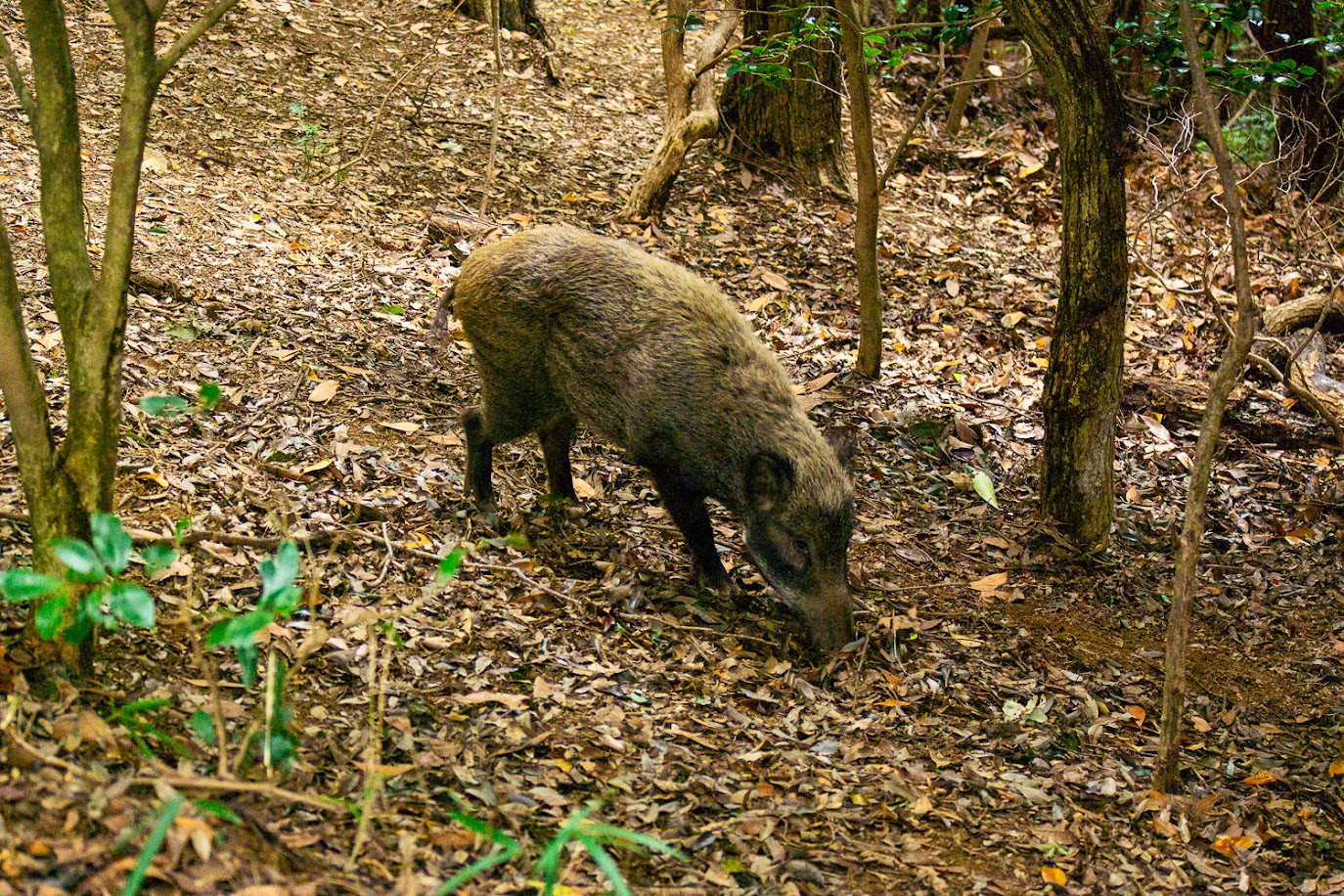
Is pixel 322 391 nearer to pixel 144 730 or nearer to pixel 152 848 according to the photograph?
A: pixel 144 730

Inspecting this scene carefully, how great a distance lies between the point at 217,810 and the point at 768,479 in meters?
2.99

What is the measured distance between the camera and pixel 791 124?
9.47 m

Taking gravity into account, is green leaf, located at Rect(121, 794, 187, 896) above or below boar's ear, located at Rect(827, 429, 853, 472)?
above

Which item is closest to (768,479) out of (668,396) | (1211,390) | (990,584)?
(668,396)

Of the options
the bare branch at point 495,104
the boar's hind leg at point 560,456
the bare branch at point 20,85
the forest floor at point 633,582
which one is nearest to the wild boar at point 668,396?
A: the boar's hind leg at point 560,456

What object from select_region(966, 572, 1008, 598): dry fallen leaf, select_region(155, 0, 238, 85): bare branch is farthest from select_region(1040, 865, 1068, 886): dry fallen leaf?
select_region(155, 0, 238, 85): bare branch

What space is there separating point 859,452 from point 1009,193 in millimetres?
4644

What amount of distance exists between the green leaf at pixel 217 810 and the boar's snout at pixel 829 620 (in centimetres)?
286

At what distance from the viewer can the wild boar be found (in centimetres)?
517

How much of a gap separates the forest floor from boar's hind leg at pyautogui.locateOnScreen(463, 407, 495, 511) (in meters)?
0.15

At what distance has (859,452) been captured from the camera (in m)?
6.79

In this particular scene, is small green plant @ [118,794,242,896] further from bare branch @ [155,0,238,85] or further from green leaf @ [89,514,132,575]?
bare branch @ [155,0,238,85]

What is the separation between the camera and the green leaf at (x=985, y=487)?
21.3 ft

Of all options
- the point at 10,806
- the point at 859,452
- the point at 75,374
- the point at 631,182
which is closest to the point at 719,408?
the point at 859,452
